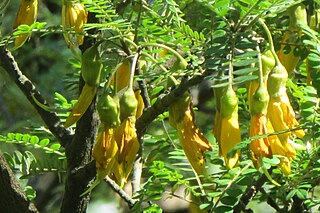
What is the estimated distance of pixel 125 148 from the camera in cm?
114

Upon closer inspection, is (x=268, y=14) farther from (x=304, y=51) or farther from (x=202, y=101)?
(x=202, y=101)

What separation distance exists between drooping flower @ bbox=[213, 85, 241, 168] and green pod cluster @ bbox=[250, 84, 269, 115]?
0.04 metres

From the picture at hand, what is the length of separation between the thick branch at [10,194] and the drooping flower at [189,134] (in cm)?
29

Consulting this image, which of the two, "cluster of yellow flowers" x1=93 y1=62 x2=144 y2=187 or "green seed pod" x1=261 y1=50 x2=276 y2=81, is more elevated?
"green seed pod" x1=261 y1=50 x2=276 y2=81

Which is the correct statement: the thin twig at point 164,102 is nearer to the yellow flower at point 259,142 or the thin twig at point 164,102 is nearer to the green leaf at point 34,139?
the yellow flower at point 259,142

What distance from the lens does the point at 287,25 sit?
4.08 ft

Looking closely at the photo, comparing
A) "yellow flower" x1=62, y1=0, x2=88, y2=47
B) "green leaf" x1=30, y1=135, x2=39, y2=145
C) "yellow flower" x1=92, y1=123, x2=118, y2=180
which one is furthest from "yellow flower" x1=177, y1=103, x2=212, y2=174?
"green leaf" x1=30, y1=135, x2=39, y2=145

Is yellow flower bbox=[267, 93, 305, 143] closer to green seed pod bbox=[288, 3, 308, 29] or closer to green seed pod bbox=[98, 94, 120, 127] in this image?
green seed pod bbox=[288, 3, 308, 29]

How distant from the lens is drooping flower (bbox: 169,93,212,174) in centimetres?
118

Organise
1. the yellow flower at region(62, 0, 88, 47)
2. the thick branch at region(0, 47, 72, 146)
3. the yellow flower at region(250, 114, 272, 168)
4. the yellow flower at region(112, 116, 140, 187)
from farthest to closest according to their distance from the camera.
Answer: the thick branch at region(0, 47, 72, 146), the yellow flower at region(62, 0, 88, 47), the yellow flower at region(112, 116, 140, 187), the yellow flower at region(250, 114, 272, 168)

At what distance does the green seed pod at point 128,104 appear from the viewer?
1.18 meters

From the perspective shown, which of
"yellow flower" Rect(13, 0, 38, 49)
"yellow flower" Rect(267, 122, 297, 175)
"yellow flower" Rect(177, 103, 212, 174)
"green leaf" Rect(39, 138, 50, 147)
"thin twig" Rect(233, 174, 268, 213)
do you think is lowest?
"thin twig" Rect(233, 174, 268, 213)

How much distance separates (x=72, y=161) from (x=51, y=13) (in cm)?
162

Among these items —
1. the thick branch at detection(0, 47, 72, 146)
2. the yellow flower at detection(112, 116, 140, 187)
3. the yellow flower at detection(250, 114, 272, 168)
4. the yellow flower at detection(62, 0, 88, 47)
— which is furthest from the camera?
the thick branch at detection(0, 47, 72, 146)
